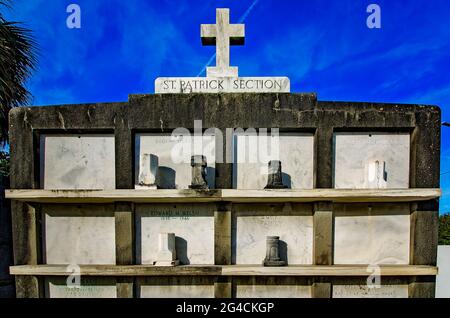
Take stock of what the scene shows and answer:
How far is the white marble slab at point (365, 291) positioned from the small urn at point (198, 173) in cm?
311

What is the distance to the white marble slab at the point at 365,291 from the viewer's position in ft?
15.0

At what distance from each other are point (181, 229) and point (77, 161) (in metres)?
2.36

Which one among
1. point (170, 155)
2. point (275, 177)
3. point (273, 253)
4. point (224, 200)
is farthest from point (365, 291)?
point (170, 155)

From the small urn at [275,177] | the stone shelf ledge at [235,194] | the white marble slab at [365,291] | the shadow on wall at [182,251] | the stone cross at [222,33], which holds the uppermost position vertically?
the stone cross at [222,33]

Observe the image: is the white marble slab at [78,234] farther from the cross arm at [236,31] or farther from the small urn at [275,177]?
the cross arm at [236,31]

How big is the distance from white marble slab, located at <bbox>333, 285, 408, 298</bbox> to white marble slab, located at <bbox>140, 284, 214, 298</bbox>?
236 cm

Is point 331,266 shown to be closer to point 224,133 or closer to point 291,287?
point 291,287

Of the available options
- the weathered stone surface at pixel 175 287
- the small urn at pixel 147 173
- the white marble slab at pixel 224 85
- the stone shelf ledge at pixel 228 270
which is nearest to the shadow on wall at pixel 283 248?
the stone shelf ledge at pixel 228 270

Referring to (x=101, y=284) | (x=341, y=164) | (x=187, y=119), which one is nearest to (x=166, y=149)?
(x=187, y=119)

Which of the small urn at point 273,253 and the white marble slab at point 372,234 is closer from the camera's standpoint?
the small urn at point 273,253

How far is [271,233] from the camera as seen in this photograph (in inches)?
182

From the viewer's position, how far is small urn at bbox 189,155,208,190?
434cm

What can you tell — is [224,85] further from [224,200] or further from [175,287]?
[175,287]
